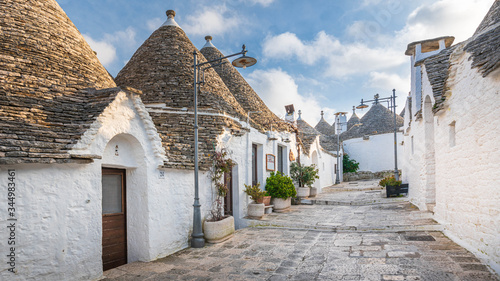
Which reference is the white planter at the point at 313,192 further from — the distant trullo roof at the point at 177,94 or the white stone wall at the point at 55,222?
the white stone wall at the point at 55,222

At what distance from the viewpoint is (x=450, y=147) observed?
682 cm

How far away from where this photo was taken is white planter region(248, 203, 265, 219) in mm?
9984

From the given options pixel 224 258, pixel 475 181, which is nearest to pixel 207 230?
pixel 224 258

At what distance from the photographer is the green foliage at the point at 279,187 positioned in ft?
37.5

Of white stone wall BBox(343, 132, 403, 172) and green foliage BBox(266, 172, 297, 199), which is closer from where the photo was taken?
green foliage BBox(266, 172, 297, 199)

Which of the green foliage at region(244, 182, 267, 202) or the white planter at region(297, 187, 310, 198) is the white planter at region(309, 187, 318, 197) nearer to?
the white planter at region(297, 187, 310, 198)

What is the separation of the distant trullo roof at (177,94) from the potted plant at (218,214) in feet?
1.42

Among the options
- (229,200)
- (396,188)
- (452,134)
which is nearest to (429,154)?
(452,134)

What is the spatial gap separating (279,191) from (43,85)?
811cm

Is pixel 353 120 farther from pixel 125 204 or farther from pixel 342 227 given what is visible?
pixel 125 204

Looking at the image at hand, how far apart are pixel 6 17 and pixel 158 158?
13.1 feet

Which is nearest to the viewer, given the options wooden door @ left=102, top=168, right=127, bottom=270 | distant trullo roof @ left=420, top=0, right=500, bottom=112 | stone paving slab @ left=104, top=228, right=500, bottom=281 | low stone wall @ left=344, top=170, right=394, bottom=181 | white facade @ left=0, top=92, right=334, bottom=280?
white facade @ left=0, top=92, right=334, bottom=280

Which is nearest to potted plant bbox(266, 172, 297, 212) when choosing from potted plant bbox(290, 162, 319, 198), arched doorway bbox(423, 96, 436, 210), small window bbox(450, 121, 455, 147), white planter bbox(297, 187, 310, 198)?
white planter bbox(297, 187, 310, 198)

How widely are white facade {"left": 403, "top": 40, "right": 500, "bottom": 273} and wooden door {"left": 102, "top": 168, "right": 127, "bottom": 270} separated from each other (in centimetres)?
651
